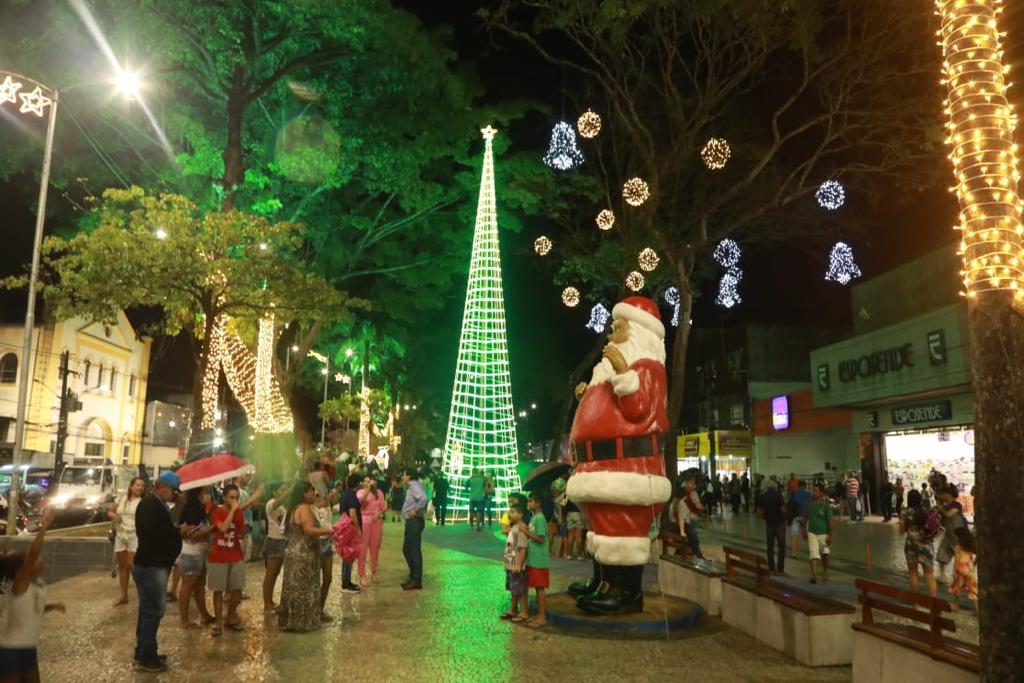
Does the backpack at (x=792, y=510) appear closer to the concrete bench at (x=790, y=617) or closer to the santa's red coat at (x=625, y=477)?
the concrete bench at (x=790, y=617)

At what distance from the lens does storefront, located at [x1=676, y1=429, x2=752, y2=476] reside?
3888 cm

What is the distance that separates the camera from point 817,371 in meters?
29.4

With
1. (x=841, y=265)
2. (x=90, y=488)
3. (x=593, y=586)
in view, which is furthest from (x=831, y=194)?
(x=90, y=488)

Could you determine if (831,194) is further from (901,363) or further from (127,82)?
(127,82)

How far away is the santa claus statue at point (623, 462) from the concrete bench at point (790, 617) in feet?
3.74

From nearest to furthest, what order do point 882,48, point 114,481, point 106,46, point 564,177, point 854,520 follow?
point 882,48
point 106,46
point 564,177
point 114,481
point 854,520

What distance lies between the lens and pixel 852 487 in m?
25.2

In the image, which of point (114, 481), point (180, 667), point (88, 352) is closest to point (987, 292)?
point (180, 667)

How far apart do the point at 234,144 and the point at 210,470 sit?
7.90m

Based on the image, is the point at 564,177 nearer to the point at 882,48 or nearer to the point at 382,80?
the point at 382,80

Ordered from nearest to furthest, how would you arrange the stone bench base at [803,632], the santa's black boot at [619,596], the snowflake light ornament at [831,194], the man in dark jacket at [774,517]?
the stone bench base at [803,632] < the santa's black boot at [619,596] < the man in dark jacket at [774,517] < the snowflake light ornament at [831,194]

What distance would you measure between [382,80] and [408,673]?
1400cm

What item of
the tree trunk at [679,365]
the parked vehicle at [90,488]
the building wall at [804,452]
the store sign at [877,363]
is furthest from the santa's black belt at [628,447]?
the building wall at [804,452]

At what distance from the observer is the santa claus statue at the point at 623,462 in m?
8.28
